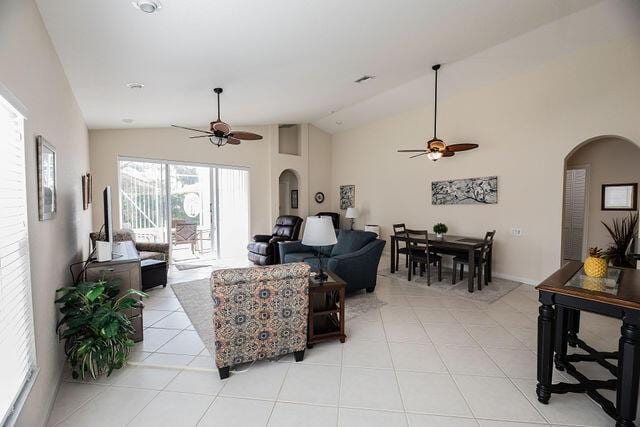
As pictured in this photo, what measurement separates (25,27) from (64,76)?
1457 mm

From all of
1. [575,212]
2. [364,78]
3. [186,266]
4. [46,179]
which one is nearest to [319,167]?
[364,78]

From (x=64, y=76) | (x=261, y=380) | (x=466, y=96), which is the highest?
(x=466, y=96)

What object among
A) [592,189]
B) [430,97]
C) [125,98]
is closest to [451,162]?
[430,97]

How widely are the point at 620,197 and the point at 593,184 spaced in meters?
0.45

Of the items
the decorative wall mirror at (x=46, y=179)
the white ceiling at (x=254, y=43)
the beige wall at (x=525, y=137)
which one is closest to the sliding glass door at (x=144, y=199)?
the white ceiling at (x=254, y=43)

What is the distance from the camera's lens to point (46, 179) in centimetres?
202

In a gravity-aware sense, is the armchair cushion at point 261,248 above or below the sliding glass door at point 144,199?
below

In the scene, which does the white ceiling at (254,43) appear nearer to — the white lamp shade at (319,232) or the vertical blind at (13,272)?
the vertical blind at (13,272)

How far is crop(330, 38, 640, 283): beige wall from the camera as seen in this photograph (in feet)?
12.4

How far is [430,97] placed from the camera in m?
5.71

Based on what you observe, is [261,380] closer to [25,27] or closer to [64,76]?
[25,27]

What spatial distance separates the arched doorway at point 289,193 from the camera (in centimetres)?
841

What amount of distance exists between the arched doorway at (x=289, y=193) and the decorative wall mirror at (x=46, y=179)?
616cm

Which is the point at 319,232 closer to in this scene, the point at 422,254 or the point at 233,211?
the point at 422,254
